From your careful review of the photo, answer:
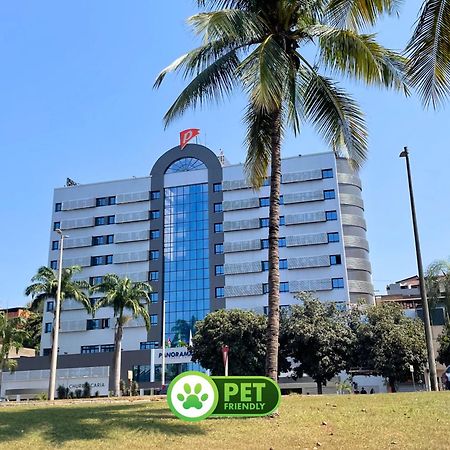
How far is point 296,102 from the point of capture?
683 inches

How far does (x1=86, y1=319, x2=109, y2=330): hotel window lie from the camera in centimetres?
8319

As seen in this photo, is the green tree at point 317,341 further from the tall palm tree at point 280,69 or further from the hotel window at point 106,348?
the hotel window at point 106,348

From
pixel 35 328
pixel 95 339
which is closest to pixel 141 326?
pixel 95 339

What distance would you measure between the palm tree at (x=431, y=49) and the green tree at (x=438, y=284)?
49.2 meters

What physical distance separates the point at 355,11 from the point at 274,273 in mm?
6779

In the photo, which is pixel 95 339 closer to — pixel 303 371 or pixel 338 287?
pixel 338 287

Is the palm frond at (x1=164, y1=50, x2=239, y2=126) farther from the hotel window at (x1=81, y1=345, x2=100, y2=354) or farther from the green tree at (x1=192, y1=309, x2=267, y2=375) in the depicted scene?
the hotel window at (x1=81, y1=345, x2=100, y2=354)

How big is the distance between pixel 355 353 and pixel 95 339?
162ft

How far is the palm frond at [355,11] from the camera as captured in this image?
12.5 meters

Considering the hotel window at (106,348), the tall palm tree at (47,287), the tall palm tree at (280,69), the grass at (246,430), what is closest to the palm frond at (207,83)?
the tall palm tree at (280,69)

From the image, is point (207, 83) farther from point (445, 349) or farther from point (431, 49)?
point (445, 349)

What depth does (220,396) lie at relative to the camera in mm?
12188

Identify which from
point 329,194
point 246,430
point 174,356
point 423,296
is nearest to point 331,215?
point 329,194

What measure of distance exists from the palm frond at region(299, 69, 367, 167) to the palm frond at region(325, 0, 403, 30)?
215 cm
